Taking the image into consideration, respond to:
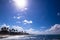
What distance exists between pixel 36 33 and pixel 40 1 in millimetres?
541

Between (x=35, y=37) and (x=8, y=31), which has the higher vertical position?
(x=8, y=31)

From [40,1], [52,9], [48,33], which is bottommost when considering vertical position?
[48,33]

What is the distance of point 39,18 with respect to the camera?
227 centimetres

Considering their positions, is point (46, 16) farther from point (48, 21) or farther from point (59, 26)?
point (59, 26)

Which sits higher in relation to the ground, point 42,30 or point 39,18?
point 39,18

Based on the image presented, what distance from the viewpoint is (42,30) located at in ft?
7.34

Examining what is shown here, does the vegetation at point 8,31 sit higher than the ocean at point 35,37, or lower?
higher

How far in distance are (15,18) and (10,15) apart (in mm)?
101

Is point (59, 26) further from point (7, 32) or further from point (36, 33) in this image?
point (7, 32)

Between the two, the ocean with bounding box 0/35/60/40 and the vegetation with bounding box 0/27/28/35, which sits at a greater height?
the vegetation with bounding box 0/27/28/35

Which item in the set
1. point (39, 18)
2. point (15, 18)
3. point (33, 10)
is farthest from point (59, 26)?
point (15, 18)

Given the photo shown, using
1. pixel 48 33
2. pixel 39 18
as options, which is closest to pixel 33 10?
pixel 39 18

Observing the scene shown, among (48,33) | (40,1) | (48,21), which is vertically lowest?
(48,33)

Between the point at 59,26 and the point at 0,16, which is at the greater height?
the point at 0,16
